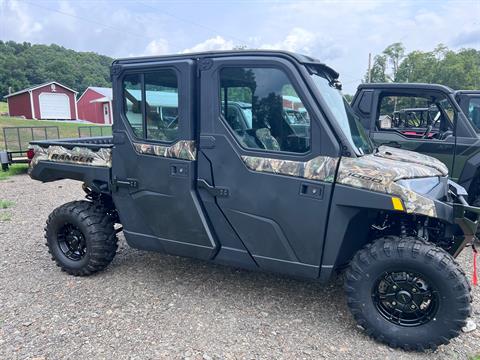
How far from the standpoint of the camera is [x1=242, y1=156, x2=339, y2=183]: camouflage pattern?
9.81 ft

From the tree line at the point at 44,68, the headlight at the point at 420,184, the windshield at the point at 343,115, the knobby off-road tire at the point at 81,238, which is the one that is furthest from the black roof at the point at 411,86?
the tree line at the point at 44,68

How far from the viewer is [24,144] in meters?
12.1

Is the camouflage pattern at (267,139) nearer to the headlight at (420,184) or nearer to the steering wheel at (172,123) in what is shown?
the steering wheel at (172,123)

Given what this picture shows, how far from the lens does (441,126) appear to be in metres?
5.87

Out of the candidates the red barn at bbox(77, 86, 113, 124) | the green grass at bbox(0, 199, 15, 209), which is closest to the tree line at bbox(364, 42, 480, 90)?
the red barn at bbox(77, 86, 113, 124)

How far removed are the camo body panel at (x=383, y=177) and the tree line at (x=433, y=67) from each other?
50.4 m

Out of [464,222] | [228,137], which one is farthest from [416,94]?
[228,137]

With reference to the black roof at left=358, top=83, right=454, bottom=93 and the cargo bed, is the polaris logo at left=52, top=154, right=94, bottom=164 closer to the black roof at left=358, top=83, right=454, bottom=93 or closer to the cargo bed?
the cargo bed

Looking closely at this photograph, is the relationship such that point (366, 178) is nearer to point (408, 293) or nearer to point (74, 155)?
point (408, 293)

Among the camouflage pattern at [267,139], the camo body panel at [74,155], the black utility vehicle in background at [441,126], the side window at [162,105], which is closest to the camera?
the camouflage pattern at [267,139]

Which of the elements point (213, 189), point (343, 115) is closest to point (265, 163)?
point (213, 189)

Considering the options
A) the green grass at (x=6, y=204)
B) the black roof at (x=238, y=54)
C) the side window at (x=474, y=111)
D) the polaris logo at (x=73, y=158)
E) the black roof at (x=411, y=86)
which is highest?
the black roof at (x=238, y=54)

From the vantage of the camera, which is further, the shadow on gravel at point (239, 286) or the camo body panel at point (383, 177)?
the shadow on gravel at point (239, 286)

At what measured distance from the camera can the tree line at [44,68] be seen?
62.1 m
